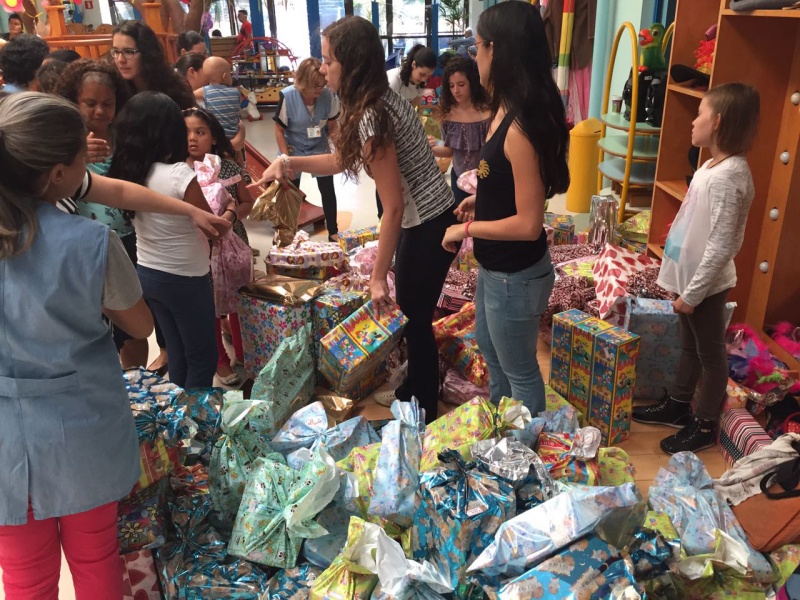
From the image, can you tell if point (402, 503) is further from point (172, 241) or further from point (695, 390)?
point (695, 390)

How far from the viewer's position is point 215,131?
10.5 feet

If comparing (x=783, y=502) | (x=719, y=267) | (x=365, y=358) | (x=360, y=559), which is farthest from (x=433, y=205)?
(x=783, y=502)

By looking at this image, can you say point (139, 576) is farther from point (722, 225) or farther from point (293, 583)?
point (722, 225)

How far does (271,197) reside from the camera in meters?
3.30

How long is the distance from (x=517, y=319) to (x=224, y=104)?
3.19 m

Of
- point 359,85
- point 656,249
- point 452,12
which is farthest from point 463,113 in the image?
point 452,12

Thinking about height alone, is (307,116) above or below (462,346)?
above

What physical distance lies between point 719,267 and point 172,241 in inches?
76.0

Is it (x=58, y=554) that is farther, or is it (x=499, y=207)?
(x=499, y=207)

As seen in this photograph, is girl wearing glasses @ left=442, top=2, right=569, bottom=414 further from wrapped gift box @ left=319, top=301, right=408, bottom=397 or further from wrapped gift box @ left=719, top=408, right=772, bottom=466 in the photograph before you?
wrapped gift box @ left=719, top=408, right=772, bottom=466

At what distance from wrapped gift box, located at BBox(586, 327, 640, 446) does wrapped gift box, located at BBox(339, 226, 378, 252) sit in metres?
1.84

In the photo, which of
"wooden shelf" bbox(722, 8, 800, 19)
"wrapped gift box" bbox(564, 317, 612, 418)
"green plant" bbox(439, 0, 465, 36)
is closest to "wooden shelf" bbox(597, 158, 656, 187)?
"wooden shelf" bbox(722, 8, 800, 19)

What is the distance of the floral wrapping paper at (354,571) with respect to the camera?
170 centimetres

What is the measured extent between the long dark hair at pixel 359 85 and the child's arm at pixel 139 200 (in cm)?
53
